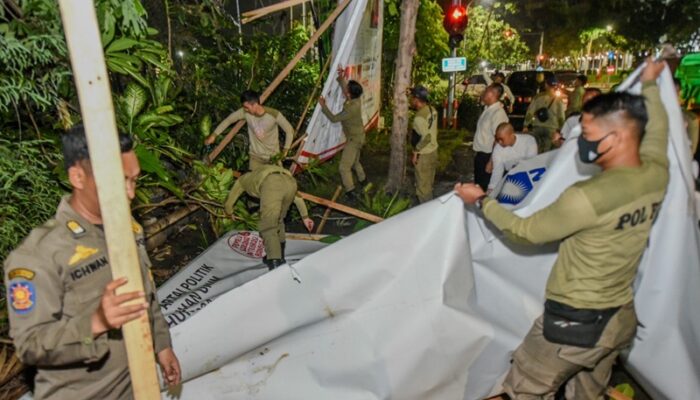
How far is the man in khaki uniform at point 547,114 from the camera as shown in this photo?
807 centimetres

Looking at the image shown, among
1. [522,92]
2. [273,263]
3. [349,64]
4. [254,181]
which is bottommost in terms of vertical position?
[273,263]

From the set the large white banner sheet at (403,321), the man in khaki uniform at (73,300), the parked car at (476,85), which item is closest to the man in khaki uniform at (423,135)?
the large white banner sheet at (403,321)

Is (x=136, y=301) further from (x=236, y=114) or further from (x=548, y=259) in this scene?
(x=236, y=114)

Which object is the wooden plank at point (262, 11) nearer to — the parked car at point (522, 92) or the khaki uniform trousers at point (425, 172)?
the khaki uniform trousers at point (425, 172)

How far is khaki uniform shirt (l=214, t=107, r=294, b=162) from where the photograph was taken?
5590 mm

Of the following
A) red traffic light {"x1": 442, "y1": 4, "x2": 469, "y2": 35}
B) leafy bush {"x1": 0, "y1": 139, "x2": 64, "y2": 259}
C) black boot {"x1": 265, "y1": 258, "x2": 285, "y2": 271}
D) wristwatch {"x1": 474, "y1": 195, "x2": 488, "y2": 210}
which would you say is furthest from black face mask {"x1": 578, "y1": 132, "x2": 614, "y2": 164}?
red traffic light {"x1": 442, "y1": 4, "x2": 469, "y2": 35}

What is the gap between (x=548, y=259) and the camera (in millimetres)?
2652

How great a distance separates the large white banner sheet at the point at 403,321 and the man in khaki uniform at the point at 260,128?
2971 millimetres

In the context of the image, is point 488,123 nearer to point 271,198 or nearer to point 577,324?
point 271,198

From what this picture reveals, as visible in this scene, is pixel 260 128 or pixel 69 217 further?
pixel 260 128

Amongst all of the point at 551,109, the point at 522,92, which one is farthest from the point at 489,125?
the point at 522,92

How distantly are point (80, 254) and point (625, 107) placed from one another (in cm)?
220

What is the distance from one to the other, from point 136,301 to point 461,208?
1857 mm

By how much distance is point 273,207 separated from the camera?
173 inches
